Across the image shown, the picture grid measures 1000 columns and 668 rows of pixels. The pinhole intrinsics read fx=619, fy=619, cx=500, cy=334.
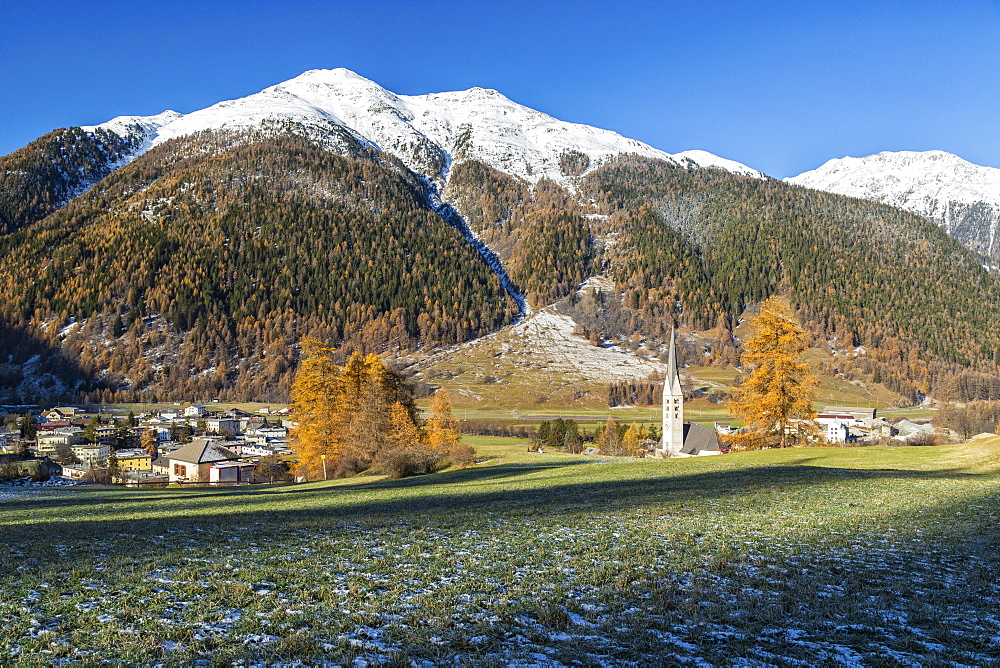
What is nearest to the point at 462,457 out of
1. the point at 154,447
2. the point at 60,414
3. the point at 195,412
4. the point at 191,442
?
the point at 191,442

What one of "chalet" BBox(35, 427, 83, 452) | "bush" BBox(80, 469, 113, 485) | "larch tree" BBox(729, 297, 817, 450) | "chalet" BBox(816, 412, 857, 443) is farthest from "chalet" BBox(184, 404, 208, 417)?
"chalet" BBox(816, 412, 857, 443)

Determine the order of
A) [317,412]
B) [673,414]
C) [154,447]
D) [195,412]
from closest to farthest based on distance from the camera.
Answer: [317,412], [673,414], [154,447], [195,412]

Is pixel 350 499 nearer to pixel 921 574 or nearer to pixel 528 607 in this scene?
pixel 528 607

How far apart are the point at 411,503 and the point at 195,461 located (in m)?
61.1

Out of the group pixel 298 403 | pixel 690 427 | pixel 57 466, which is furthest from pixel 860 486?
pixel 57 466

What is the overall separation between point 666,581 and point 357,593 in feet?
18.5

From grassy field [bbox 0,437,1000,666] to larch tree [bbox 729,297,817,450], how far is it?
28544mm

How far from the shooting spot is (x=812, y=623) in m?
9.20

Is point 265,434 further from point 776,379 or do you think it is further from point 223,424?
point 776,379

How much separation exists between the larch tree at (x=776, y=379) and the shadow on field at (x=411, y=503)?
16.0 m

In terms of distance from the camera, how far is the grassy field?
8.10m

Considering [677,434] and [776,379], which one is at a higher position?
[776,379]

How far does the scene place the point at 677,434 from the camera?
105 m

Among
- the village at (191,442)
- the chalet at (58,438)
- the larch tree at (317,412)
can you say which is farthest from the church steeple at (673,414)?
the chalet at (58,438)
